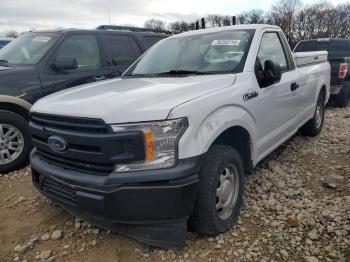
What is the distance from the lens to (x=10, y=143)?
4.70 m

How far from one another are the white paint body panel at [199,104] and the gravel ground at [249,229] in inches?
20.0

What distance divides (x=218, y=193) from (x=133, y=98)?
3.52 ft

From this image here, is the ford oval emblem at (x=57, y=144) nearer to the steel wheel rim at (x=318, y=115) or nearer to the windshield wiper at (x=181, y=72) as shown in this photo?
the windshield wiper at (x=181, y=72)

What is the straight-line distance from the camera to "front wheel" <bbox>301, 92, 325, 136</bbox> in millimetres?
5980

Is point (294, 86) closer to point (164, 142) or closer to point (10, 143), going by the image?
point (164, 142)

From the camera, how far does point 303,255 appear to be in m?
2.89

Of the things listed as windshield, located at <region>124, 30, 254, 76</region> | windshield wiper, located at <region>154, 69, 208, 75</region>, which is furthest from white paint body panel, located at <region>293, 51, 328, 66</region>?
windshield wiper, located at <region>154, 69, 208, 75</region>

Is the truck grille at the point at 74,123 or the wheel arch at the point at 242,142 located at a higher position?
the truck grille at the point at 74,123

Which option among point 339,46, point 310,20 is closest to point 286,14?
point 310,20

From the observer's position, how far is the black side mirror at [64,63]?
16.3ft

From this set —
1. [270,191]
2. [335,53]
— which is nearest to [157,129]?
[270,191]

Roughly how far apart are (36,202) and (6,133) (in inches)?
48.8

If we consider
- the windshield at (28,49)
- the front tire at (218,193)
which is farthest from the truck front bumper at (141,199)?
the windshield at (28,49)

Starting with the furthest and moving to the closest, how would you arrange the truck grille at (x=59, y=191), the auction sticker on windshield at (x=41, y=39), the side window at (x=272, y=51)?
1. the auction sticker on windshield at (x=41, y=39)
2. the side window at (x=272, y=51)
3. the truck grille at (x=59, y=191)
